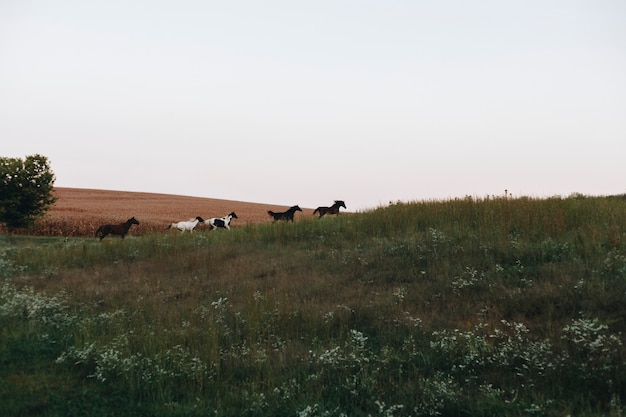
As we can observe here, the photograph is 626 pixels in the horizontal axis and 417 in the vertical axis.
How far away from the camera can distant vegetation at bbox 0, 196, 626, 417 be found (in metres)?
7.29

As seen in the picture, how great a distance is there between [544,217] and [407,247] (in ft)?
16.4

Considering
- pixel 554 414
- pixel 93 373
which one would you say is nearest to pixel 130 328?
pixel 93 373

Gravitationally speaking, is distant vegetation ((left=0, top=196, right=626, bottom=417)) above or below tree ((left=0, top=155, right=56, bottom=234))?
below

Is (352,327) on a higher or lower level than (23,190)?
lower

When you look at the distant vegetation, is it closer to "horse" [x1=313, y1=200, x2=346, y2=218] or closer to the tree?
"horse" [x1=313, y1=200, x2=346, y2=218]

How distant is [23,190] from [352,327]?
125 feet

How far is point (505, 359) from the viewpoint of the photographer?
7906 mm

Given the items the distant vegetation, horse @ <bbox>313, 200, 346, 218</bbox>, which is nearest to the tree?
the distant vegetation

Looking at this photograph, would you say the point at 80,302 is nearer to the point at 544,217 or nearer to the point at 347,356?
the point at 347,356

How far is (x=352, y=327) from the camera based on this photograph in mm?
10359

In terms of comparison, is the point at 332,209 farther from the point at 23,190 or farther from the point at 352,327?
the point at 23,190

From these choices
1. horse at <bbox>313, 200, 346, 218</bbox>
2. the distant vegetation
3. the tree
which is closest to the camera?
the distant vegetation

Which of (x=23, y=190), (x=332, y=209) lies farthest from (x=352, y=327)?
(x=23, y=190)

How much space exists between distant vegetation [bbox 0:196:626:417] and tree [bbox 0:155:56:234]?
23.8 m
